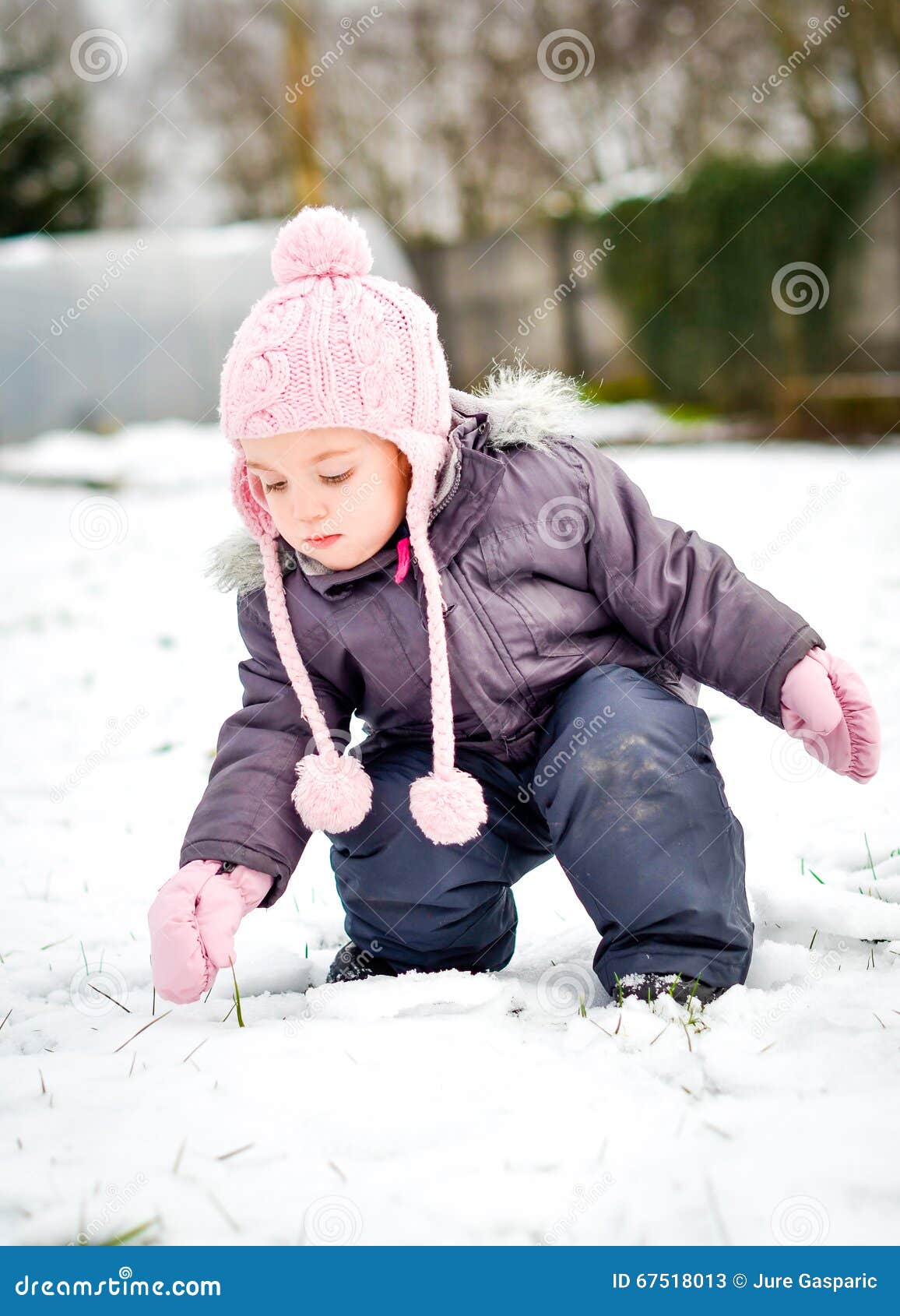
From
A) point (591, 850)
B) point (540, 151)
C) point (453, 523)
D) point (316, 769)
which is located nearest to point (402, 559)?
point (453, 523)

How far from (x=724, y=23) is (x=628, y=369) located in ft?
14.7

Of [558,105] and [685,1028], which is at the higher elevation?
[558,105]

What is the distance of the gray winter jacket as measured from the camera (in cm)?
158

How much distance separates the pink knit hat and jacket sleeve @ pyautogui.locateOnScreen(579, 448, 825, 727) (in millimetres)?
251

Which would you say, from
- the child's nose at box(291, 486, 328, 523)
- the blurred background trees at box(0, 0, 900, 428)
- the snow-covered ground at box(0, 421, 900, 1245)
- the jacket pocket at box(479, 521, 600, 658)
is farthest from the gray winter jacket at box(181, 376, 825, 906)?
the blurred background trees at box(0, 0, 900, 428)

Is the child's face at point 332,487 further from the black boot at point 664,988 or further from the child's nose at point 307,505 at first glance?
the black boot at point 664,988

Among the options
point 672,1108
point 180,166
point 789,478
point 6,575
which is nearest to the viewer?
point 672,1108

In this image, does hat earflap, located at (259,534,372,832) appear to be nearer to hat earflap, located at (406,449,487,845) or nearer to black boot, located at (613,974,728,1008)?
hat earflap, located at (406,449,487,845)

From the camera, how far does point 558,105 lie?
48.2 feet

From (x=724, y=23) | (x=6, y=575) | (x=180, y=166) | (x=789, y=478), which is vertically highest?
(x=724, y=23)

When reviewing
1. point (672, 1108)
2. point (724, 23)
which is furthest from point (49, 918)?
point (724, 23)

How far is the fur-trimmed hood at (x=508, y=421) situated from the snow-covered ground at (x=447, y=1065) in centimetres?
63

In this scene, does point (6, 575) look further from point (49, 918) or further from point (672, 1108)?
point (672, 1108)
